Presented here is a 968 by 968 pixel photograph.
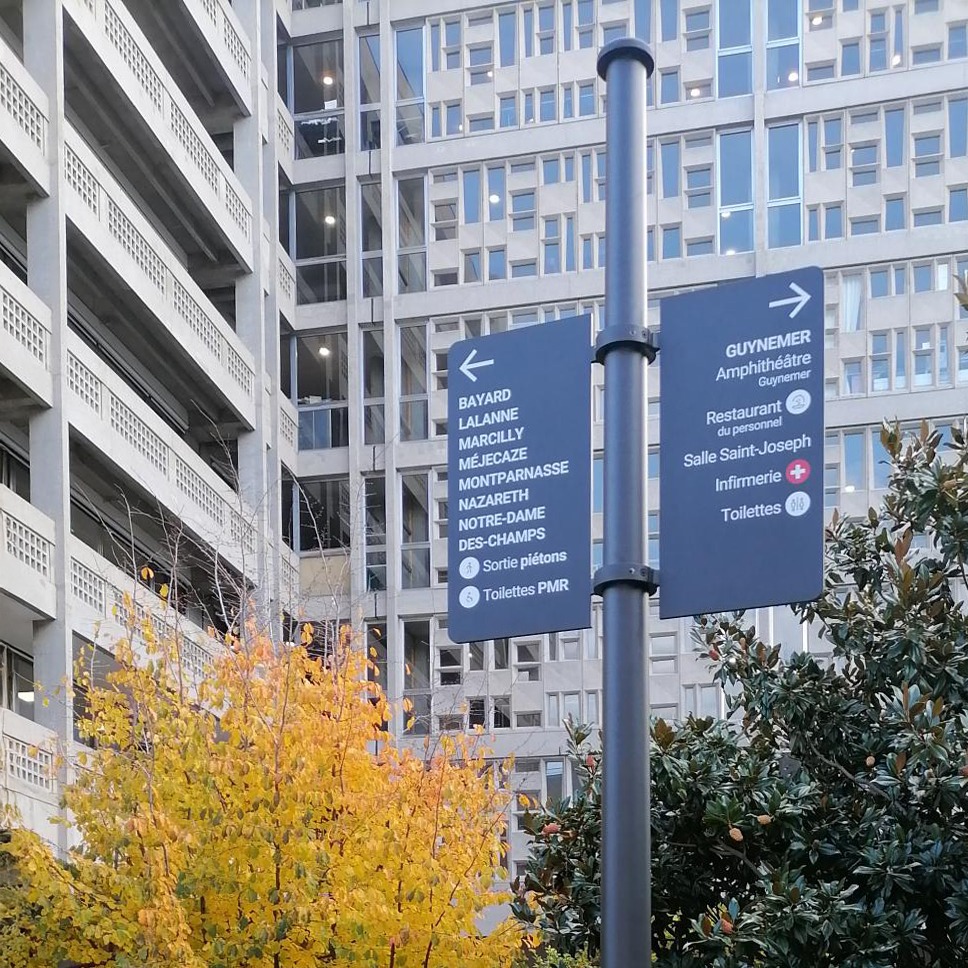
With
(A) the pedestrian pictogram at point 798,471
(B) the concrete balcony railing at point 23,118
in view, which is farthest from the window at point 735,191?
(A) the pedestrian pictogram at point 798,471

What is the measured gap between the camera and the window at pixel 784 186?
34406mm

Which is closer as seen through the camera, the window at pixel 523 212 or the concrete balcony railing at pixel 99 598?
the concrete balcony railing at pixel 99 598

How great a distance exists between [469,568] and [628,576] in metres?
0.73

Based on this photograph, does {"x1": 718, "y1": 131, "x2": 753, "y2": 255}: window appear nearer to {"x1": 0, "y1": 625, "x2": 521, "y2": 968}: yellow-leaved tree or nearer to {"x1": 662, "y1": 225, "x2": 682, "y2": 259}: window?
{"x1": 662, "y1": 225, "x2": 682, "y2": 259}: window

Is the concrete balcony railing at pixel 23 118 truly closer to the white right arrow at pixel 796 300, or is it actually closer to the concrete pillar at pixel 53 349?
the concrete pillar at pixel 53 349

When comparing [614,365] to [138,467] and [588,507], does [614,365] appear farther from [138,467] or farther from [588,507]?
[138,467]

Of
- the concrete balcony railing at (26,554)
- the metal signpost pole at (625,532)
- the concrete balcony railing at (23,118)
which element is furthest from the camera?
the concrete balcony railing at (23,118)

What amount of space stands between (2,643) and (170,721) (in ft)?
37.9

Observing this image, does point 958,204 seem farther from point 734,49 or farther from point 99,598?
Answer: point 99,598

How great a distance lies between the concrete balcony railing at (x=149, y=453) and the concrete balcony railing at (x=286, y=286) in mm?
5530

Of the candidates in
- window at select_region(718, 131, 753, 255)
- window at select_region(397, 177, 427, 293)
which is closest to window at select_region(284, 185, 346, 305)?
window at select_region(397, 177, 427, 293)

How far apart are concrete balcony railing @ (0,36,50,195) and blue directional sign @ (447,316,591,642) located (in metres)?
19.6

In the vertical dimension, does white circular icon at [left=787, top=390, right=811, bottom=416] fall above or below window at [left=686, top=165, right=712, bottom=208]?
below

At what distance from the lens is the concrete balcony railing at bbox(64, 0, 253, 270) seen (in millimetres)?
27453
